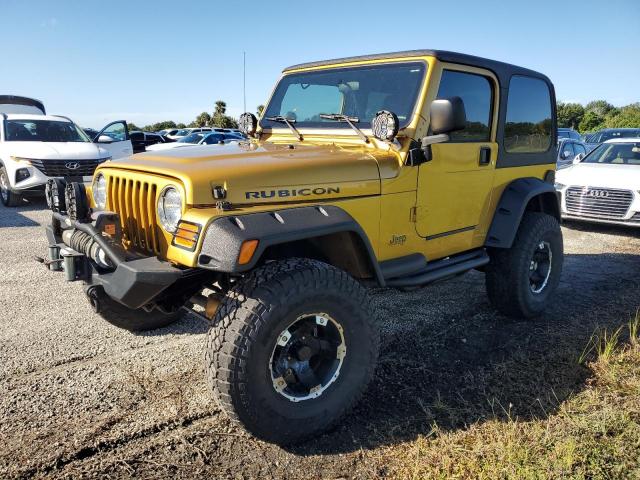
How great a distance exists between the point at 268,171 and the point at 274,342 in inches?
34.5

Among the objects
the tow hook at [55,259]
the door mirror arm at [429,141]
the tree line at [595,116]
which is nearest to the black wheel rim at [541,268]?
the door mirror arm at [429,141]

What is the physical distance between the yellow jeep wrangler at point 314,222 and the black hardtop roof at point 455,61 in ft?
0.05

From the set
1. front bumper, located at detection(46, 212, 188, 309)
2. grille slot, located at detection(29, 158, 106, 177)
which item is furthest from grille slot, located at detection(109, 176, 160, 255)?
grille slot, located at detection(29, 158, 106, 177)

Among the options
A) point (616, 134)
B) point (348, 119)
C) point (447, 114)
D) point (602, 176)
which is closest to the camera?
point (447, 114)

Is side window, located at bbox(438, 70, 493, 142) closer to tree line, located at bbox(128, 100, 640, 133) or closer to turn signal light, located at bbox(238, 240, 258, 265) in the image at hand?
turn signal light, located at bbox(238, 240, 258, 265)

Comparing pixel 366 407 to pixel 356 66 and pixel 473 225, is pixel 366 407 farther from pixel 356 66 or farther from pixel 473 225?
pixel 356 66

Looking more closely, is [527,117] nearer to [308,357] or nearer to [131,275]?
[308,357]

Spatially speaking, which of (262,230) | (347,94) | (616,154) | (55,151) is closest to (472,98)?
(347,94)

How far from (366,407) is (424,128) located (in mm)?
1753

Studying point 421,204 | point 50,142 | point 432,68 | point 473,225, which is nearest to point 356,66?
point 432,68

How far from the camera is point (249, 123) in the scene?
4.20 meters

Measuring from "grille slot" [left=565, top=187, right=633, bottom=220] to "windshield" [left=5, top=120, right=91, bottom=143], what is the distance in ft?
30.9

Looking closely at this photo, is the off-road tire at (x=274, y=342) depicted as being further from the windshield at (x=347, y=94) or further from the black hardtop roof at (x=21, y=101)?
the black hardtop roof at (x=21, y=101)

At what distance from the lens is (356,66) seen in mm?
3693
